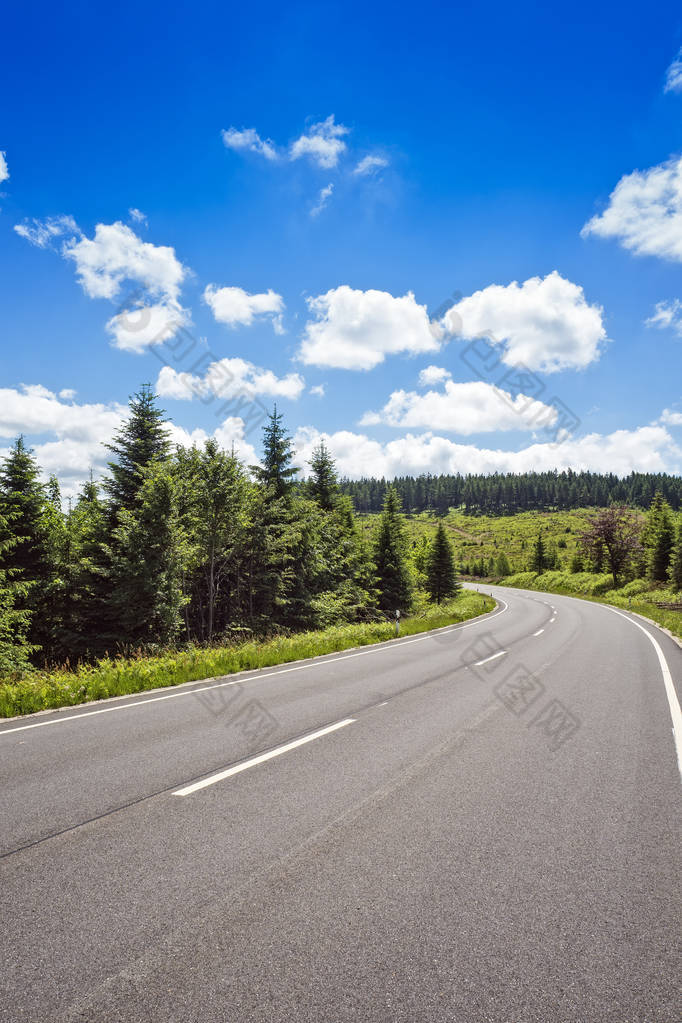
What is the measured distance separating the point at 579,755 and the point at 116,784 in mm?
5121

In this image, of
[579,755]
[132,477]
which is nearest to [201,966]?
[579,755]

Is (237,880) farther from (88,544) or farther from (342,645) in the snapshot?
(88,544)

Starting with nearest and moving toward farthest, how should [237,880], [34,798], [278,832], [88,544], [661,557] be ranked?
[237,880]
[278,832]
[34,798]
[88,544]
[661,557]

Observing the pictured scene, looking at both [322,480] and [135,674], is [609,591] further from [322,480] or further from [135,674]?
[135,674]

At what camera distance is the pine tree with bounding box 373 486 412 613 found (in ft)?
119

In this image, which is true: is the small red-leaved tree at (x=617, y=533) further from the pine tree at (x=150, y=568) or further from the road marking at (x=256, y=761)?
the road marking at (x=256, y=761)

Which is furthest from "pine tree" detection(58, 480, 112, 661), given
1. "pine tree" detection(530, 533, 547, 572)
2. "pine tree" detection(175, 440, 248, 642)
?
"pine tree" detection(530, 533, 547, 572)

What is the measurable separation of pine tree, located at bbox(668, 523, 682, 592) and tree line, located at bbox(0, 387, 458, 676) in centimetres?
3263

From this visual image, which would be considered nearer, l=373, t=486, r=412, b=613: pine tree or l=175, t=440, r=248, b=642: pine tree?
l=175, t=440, r=248, b=642: pine tree

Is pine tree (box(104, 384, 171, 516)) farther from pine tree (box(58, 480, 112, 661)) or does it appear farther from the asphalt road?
the asphalt road

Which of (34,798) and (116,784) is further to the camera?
(116,784)

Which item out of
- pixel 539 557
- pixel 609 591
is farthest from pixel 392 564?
pixel 539 557

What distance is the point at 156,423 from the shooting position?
74.5ft

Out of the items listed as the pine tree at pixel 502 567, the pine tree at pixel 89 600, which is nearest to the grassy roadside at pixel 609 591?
the pine tree at pixel 502 567
